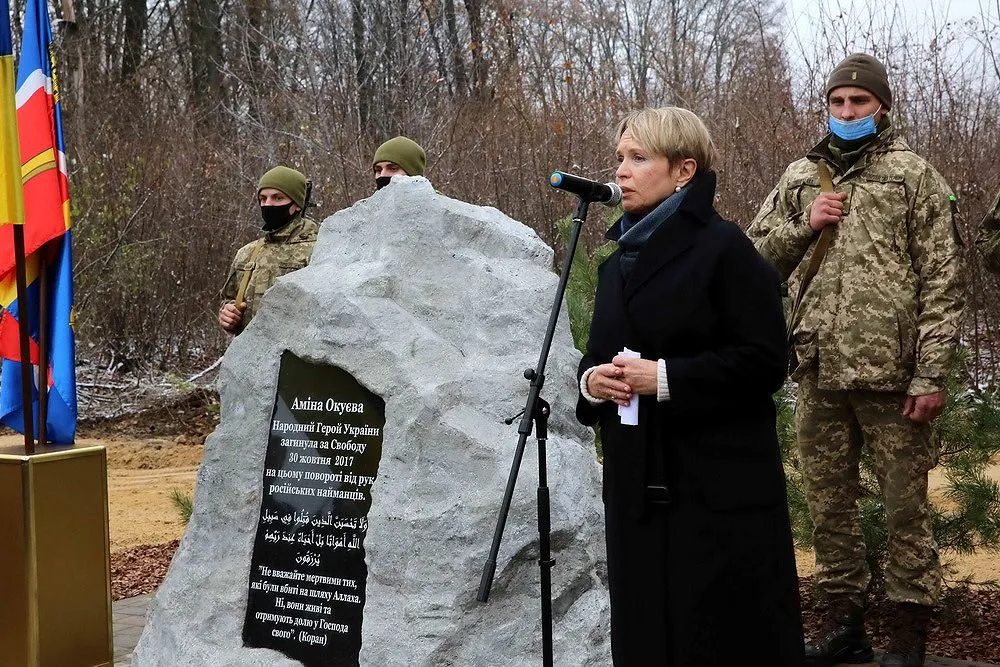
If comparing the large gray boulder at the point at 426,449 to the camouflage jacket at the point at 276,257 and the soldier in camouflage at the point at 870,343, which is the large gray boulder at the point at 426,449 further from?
the camouflage jacket at the point at 276,257

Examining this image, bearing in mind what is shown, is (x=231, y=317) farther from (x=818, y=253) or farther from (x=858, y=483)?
(x=858, y=483)

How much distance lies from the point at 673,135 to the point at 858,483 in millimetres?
2035

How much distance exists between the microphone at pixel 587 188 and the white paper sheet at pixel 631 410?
449mm

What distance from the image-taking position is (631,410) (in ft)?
9.03

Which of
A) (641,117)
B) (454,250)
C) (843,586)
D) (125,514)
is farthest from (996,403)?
(125,514)

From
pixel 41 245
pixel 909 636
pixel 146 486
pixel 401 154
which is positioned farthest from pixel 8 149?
pixel 146 486

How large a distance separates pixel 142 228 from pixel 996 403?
10.9m

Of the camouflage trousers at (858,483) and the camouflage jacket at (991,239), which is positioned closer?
the camouflage trousers at (858,483)

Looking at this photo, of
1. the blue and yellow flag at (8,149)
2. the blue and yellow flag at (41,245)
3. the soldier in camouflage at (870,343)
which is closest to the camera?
the soldier in camouflage at (870,343)

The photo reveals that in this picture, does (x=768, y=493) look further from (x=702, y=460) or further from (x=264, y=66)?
Answer: (x=264, y=66)

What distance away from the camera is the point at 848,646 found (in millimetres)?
4246

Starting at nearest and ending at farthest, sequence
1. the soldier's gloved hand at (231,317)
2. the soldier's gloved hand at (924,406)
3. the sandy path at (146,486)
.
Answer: the soldier's gloved hand at (924,406) → the soldier's gloved hand at (231,317) → the sandy path at (146,486)

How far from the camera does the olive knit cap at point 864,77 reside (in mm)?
4055

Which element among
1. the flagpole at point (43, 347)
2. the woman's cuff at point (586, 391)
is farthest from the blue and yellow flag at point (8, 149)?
the woman's cuff at point (586, 391)
